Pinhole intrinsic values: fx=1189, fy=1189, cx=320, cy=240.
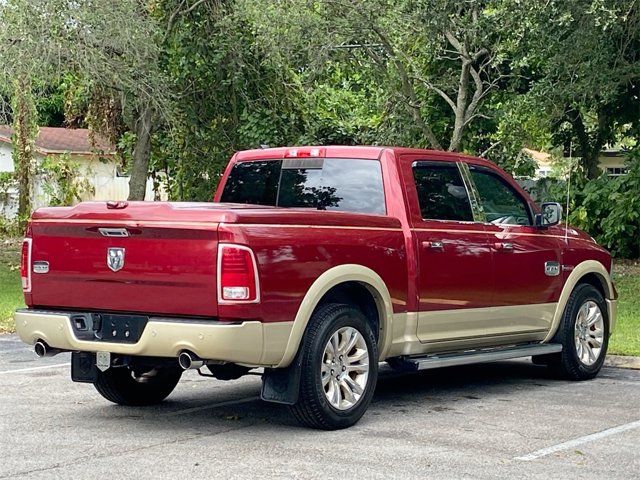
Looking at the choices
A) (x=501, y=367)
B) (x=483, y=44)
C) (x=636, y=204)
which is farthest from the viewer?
(x=636, y=204)

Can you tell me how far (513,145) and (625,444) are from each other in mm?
17058

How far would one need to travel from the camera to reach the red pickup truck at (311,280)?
24.6 ft

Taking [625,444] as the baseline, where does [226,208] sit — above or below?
above

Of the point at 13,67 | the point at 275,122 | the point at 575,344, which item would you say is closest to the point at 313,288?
the point at 575,344

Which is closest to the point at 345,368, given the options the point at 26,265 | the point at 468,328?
the point at 468,328

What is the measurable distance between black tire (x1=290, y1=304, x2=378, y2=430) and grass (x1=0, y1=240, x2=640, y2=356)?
171 inches

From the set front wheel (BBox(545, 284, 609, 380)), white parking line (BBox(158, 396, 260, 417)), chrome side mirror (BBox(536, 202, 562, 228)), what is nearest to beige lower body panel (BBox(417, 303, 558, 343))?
front wheel (BBox(545, 284, 609, 380))

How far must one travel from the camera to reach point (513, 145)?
24.3 m

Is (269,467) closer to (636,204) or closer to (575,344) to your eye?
(575,344)

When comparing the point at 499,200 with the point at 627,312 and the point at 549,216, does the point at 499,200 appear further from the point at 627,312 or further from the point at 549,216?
the point at 627,312

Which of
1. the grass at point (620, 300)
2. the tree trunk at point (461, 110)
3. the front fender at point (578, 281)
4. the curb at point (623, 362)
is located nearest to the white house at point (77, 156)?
the grass at point (620, 300)

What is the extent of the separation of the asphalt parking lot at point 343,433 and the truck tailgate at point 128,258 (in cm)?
89

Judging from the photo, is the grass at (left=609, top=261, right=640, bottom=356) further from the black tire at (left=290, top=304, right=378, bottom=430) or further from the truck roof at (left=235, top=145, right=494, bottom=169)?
the black tire at (left=290, top=304, right=378, bottom=430)

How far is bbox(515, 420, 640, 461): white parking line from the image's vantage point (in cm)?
727
